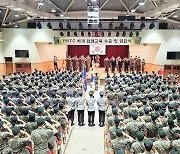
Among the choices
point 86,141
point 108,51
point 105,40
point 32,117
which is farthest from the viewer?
point 108,51

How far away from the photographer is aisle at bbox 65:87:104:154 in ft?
28.4

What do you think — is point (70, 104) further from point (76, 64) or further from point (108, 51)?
point (108, 51)

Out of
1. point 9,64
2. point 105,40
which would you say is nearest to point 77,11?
point 105,40

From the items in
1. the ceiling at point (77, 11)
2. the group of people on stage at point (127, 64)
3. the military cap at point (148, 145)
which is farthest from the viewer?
the group of people on stage at point (127, 64)

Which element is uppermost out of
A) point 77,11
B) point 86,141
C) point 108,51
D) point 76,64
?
point 77,11

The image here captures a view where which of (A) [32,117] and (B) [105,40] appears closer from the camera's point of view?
(A) [32,117]

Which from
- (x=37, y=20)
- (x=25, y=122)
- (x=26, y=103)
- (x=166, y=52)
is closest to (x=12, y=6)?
(x=26, y=103)

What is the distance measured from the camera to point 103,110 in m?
10.8

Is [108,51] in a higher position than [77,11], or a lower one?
lower

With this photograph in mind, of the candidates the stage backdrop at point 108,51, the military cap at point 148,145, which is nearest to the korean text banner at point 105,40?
the stage backdrop at point 108,51

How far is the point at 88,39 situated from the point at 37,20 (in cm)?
584

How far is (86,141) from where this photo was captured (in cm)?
944

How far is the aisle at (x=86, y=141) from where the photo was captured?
8648 millimetres

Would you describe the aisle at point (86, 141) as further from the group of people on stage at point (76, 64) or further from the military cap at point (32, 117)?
the group of people on stage at point (76, 64)
